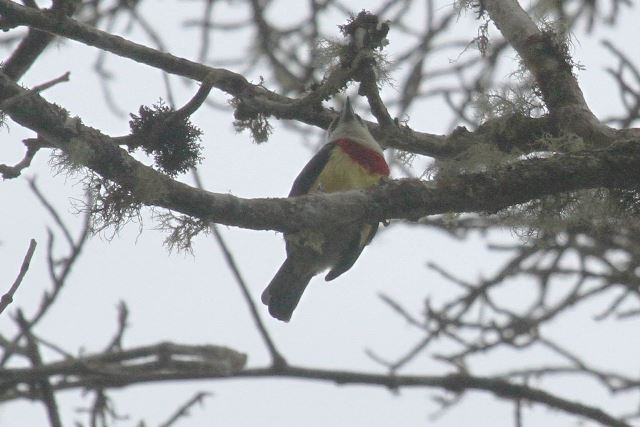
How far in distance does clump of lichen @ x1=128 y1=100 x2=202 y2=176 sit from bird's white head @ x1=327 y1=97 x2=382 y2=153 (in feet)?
5.43

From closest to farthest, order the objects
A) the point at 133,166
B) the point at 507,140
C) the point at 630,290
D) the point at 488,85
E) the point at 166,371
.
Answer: the point at 166,371 → the point at 133,166 → the point at 507,140 → the point at 630,290 → the point at 488,85

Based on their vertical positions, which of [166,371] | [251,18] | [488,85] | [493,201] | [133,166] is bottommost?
[166,371]

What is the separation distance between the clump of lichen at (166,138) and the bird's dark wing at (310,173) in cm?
183

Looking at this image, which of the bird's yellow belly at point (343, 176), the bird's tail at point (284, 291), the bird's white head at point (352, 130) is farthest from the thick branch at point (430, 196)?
the bird's tail at point (284, 291)

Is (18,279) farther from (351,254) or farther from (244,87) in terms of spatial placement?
(351,254)

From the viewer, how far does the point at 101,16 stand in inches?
222

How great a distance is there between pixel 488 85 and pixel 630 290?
4.28 feet

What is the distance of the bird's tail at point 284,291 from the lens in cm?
518

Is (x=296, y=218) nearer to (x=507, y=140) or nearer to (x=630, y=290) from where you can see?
(x=507, y=140)

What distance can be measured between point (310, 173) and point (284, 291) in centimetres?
65

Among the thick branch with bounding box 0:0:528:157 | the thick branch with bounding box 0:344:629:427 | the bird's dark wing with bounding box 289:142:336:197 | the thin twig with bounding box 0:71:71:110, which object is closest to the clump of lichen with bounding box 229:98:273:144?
the thick branch with bounding box 0:0:528:157

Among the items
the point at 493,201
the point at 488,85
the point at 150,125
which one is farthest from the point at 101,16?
the point at 493,201

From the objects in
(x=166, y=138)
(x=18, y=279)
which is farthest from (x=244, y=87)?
(x=18, y=279)

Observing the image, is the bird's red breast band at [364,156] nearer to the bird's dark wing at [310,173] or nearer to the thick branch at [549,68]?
the bird's dark wing at [310,173]
